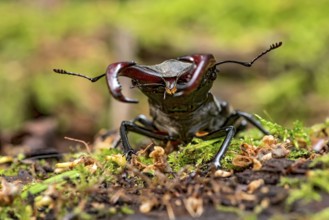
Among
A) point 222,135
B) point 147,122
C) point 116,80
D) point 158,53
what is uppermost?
point 116,80

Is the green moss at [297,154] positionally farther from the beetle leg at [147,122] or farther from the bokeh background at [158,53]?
the bokeh background at [158,53]

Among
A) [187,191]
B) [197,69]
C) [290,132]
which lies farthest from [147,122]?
[187,191]

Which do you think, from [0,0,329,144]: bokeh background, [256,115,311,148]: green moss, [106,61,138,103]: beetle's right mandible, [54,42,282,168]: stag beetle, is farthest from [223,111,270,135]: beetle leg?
[0,0,329,144]: bokeh background

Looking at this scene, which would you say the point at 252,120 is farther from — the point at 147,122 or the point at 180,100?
the point at 180,100

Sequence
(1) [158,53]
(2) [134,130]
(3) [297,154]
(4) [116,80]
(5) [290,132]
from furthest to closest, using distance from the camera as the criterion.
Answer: (1) [158,53] → (2) [134,130] → (5) [290,132] → (3) [297,154] → (4) [116,80]

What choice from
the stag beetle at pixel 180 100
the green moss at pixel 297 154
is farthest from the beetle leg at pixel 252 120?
the green moss at pixel 297 154

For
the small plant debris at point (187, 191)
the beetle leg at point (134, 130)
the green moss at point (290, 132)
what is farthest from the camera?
the beetle leg at point (134, 130)

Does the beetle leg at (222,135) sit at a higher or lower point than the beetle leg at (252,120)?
higher

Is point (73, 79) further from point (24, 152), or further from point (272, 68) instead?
point (24, 152)
